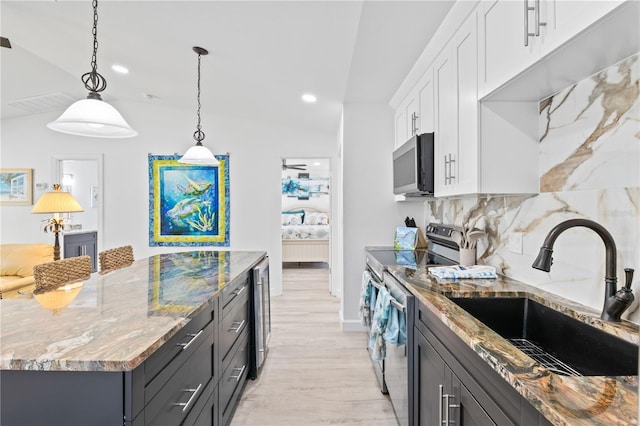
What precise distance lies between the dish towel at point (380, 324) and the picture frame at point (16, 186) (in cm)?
584

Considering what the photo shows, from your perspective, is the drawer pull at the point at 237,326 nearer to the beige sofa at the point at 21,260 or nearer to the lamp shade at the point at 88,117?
the lamp shade at the point at 88,117

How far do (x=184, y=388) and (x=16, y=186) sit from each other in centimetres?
584

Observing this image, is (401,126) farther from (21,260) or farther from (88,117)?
(21,260)

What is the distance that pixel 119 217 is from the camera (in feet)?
16.3

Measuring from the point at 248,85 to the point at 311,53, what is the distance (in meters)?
1.21

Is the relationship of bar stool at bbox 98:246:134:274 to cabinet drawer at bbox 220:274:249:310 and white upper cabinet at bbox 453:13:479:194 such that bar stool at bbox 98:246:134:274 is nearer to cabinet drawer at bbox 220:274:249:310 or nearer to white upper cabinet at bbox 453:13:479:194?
cabinet drawer at bbox 220:274:249:310

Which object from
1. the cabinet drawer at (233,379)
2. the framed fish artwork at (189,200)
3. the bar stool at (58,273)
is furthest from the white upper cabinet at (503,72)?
the framed fish artwork at (189,200)

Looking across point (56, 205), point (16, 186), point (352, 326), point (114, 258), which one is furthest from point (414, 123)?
point (16, 186)

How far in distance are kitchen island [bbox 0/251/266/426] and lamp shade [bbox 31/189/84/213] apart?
110 inches

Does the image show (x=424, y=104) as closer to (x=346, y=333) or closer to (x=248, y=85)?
(x=248, y=85)

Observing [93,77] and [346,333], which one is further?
[346,333]

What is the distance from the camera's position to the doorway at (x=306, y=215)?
6.79 meters

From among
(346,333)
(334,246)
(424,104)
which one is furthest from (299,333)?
(424,104)

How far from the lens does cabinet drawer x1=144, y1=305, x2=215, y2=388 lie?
0.98 meters
